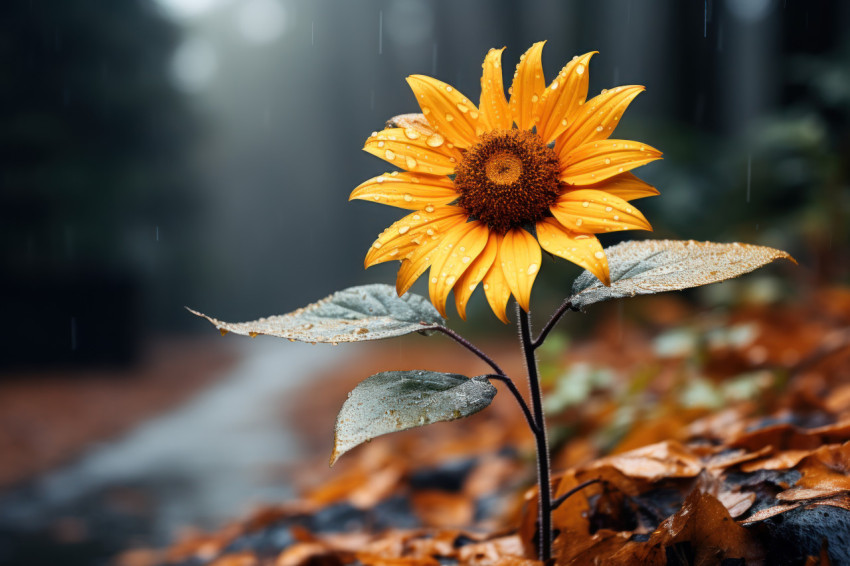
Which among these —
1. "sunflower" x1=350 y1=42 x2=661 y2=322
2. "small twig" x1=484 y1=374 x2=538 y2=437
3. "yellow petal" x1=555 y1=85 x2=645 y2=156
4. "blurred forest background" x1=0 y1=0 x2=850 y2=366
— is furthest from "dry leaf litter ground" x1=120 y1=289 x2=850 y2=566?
"blurred forest background" x1=0 y1=0 x2=850 y2=366

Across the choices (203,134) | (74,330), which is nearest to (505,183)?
(74,330)

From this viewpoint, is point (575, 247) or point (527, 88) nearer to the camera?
point (575, 247)

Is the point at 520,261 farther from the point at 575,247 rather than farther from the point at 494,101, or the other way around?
the point at 494,101

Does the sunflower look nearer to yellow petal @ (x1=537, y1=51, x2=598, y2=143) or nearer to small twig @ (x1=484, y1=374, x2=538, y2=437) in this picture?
yellow petal @ (x1=537, y1=51, x2=598, y2=143)

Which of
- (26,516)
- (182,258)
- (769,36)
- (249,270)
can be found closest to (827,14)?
(769,36)

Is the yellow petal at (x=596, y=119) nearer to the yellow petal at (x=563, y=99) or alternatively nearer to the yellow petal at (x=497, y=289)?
the yellow petal at (x=563, y=99)

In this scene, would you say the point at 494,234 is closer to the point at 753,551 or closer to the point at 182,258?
the point at 753,551
